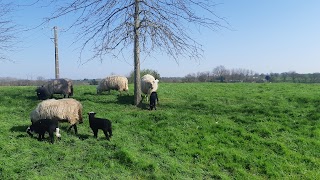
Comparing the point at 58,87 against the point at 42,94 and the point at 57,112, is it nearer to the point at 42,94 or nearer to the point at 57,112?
the point at 42,94

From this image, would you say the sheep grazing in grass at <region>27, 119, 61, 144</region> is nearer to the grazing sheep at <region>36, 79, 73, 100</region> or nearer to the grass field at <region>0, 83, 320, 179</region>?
the grass field at <region>0, 83, 320, 179</region>

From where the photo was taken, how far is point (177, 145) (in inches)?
421

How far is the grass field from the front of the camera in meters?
8.78

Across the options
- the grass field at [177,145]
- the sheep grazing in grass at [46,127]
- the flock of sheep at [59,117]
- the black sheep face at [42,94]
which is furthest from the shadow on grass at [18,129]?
the black sheep face at [42,94]

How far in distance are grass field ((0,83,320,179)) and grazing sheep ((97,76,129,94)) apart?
378 cm

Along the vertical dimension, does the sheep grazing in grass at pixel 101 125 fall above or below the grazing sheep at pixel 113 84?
below

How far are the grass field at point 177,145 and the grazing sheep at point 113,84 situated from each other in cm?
378

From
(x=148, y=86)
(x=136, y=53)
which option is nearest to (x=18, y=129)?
(x=136, y=53)

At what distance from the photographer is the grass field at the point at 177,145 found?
28.8 ft

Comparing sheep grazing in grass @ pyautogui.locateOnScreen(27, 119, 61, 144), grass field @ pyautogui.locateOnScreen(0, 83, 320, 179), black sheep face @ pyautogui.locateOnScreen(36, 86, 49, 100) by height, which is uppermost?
black sheep face @ pyautogui.locateOnScreen(36, 86, 49, 100)

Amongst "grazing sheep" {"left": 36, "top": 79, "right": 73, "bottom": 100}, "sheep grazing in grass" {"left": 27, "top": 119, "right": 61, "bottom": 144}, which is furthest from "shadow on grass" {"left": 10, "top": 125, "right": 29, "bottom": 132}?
"grazing sheep" {"left": 36, "top": 79, "right": 73, "bottom": 100}

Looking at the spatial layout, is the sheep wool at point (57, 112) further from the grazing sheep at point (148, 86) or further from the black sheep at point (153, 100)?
the grazing sheep at point (148, 86)

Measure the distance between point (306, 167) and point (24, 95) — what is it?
50.6 feet

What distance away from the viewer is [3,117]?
44.0 ft
